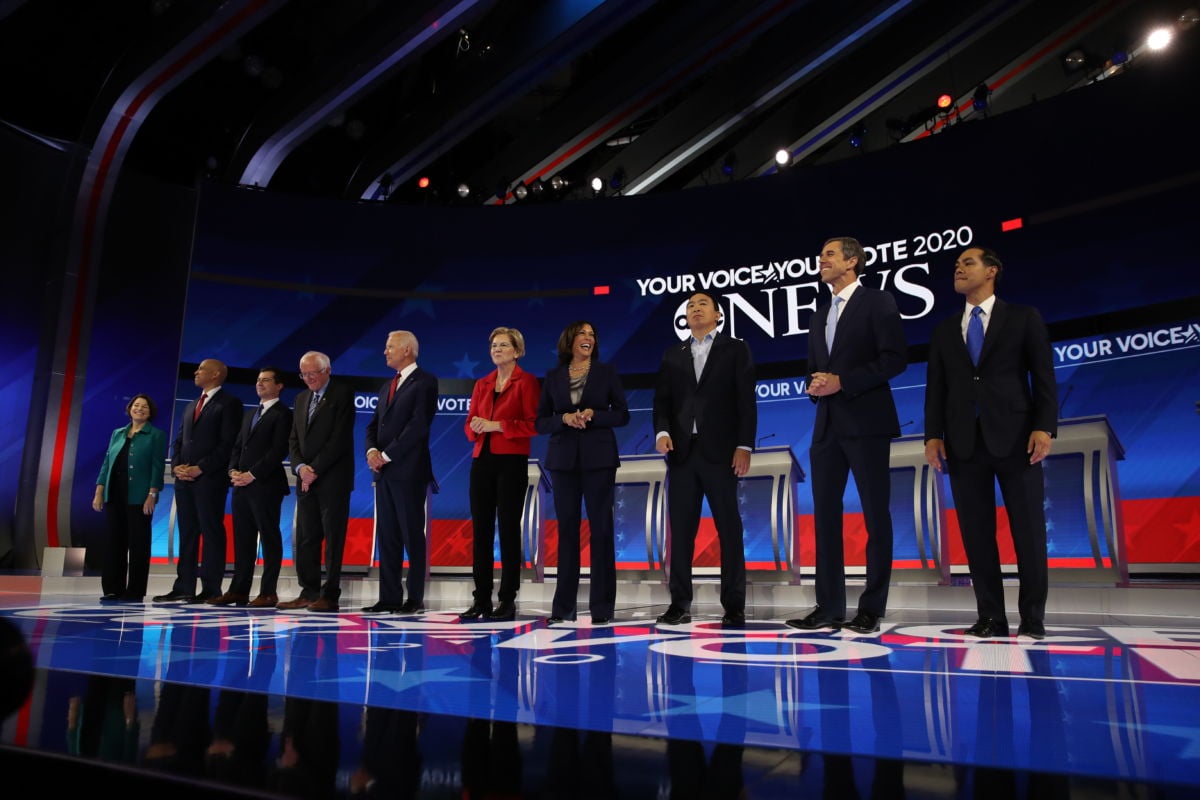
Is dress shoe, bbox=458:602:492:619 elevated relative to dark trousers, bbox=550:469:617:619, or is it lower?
lower

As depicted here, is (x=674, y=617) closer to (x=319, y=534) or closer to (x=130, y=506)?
(x=319, y=534)

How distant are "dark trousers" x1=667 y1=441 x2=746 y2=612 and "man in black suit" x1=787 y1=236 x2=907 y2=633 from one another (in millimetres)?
341

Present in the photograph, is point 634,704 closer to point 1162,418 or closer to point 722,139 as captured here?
point 1162,418

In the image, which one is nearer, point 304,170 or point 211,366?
point 211,366

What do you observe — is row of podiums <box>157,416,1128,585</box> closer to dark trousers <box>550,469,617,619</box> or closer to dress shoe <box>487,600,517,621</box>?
dress shoe <box>487,600,517,621</box>

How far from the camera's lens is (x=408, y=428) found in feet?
12.4

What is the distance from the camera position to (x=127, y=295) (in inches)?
309

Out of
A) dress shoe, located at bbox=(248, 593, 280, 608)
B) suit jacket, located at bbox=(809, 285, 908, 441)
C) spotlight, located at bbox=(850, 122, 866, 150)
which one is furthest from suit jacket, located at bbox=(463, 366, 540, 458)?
spotlight, located at bbox=(850, 122, 866, 150)

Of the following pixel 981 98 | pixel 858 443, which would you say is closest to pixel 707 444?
pixel 858 443

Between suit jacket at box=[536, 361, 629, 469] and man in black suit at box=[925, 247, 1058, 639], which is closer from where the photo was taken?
man in black suit at box=[925, 247, 1058, 639]

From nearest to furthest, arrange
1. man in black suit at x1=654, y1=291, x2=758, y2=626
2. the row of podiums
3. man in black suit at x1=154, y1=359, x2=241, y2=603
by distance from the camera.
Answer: man in black suit at x1=654, y1=291, x2=758, y2=626 < the row of podiums < man in black suit at x1=154, y1=359, x2=241, y2=603

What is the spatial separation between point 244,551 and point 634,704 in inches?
145

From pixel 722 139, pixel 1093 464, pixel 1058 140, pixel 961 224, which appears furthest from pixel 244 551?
pixel 722 139

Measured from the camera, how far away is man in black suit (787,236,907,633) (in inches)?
112
